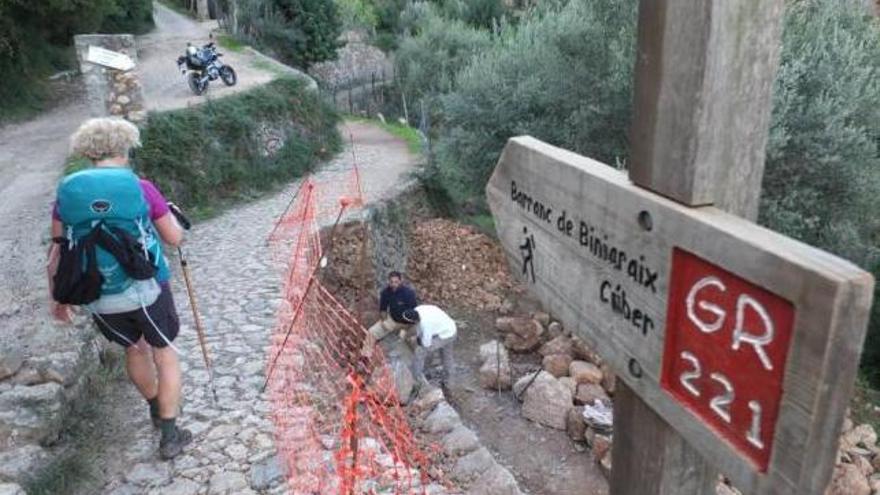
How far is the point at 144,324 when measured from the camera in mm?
3445

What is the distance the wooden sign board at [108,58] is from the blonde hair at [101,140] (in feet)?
23.2

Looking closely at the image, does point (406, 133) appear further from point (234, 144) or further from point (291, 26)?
point (291, 26)

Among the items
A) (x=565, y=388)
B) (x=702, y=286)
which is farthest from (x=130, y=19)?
(x=702, y=286)

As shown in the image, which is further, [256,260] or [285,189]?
[285,189]

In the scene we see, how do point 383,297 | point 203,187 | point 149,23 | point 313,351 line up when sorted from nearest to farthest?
point 313,351
point 383,297
point 203,187
point 149,23

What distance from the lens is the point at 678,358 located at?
1.08m

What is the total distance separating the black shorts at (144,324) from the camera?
3.41m

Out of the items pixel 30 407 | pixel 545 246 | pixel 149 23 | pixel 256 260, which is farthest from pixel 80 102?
pixel 545 246

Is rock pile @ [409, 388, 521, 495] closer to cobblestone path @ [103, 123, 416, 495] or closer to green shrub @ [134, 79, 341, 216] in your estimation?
cobblestone path @ [103, 123, 416, 495]

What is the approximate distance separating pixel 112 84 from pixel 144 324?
762 centimetres

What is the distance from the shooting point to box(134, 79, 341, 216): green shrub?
1005 cm

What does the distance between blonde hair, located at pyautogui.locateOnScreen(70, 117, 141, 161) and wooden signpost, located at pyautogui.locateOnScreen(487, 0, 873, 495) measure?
2.54m

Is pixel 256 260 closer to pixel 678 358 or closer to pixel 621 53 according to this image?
pixel 621 53

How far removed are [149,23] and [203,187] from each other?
50.6ft
